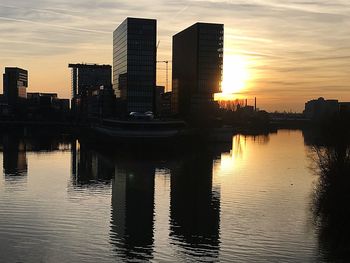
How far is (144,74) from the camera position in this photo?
18312 cm

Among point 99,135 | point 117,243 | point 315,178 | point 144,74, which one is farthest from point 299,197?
point 144,74

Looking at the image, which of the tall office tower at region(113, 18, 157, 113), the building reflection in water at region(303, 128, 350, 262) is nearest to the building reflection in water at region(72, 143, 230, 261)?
the building reflection in water at region(303, 128, 350, 262)

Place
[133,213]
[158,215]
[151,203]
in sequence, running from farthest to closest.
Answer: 1. [151,203]
2. [133,213]
3. [158,215]

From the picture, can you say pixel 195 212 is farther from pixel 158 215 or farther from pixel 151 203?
pixel 151 203

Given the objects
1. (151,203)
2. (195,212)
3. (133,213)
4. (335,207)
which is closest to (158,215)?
(133,213)

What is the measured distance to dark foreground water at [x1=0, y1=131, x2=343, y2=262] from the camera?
96.7 feet

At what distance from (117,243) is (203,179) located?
3082 cm

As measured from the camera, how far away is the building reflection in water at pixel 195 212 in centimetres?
3144

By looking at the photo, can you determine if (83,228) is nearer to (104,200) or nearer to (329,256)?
(104,200)

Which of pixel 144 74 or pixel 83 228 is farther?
pixel 144 74

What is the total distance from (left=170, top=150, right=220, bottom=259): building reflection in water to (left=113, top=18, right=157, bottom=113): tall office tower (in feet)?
383

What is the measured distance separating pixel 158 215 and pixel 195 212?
11.0 feet

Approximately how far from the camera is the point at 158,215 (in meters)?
39.5

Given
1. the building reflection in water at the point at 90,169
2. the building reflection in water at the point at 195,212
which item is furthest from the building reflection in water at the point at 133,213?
the building reflection in water at the point at 195,212
